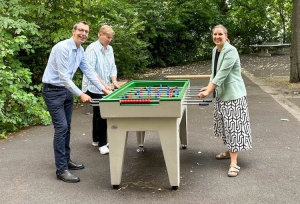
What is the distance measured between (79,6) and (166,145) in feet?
20.6

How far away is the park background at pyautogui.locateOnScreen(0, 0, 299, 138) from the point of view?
7.06m

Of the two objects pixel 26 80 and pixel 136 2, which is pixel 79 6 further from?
pixel 136 2

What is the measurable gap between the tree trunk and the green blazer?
7.18 metres

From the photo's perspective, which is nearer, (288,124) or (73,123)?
(288,124)

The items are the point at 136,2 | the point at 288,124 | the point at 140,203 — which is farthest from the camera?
the point at 136,2

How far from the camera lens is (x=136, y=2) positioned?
16172mm

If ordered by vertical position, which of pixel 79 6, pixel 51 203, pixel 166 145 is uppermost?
pixel 79 6

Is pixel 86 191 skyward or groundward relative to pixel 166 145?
groundward

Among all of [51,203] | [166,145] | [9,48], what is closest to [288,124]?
[166,145]

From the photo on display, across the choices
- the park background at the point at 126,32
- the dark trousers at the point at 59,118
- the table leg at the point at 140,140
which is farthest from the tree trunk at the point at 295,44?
the dark trousers at the point at 59,118

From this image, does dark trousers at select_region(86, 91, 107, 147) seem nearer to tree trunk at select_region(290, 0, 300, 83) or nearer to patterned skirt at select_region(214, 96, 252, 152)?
patterned skirt at select_region(214, 96, 252, 152)

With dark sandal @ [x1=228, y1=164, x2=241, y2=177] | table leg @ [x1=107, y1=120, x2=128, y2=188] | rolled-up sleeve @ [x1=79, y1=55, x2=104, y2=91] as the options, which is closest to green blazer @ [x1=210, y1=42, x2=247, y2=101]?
dark sandal @ [x1=228, y1=164, x2=241, y2=177]

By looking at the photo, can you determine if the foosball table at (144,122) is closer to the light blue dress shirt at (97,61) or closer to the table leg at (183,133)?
the light blue dress shirt at (97,61)

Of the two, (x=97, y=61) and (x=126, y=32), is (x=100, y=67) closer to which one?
(x=97, y=61)
